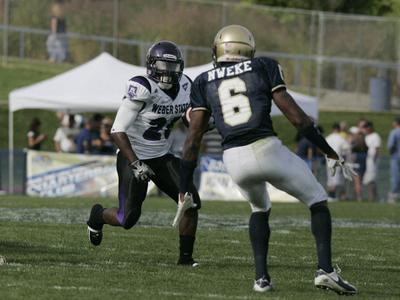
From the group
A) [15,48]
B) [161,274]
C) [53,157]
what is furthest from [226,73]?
[15,48]

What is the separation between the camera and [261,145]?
6.52 m

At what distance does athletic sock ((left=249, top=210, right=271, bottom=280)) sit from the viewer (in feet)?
21.5

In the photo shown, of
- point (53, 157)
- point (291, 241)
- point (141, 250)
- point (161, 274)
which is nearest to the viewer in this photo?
point (161, 274)

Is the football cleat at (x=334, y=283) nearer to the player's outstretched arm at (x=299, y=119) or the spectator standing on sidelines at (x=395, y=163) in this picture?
the player's outstretched arm at (x=299, y=119)

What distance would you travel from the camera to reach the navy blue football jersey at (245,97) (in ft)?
21.5

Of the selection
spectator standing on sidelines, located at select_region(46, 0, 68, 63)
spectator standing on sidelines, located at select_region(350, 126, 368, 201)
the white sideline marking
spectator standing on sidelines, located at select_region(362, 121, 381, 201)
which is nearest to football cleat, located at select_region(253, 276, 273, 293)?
the white sideline marking

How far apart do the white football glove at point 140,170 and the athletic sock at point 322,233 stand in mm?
1646

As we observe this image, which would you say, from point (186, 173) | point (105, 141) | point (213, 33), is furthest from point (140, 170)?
point (213, 33)

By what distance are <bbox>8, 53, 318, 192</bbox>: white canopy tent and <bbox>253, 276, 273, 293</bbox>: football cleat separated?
488 inches

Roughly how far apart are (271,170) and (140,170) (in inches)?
63.3

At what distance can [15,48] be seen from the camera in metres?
24.7

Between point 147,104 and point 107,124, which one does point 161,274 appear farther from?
point 107,124

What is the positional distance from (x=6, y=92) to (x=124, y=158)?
17.3 m

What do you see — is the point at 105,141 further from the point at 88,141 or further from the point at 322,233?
the point at 322,233
